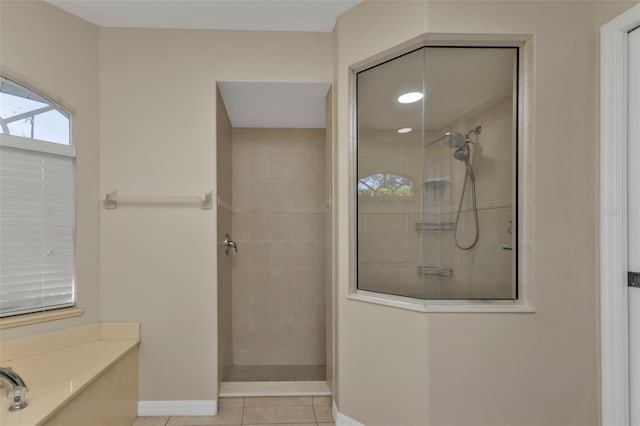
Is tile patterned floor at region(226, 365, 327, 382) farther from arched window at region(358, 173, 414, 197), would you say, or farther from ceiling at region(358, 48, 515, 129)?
ceiling at region(358, 48, 515, 129)

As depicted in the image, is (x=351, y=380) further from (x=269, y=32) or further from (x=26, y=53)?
(x=26, y=53)

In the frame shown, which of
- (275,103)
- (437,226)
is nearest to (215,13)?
(275,103)

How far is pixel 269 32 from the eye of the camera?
103 inches

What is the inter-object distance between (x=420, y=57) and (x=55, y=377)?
2.44m

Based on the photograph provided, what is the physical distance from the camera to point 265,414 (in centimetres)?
255

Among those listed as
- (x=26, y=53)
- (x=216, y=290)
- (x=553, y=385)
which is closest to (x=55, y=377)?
(x=216, y=290)

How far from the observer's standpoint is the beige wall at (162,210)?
99.9 inches

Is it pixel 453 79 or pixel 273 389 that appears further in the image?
pixel 273 389

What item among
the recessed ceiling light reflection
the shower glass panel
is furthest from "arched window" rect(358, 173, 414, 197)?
the recessed ceiling light reflection

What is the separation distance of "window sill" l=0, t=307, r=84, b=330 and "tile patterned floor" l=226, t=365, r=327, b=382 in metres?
1.35

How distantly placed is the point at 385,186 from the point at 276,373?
2.00 metres

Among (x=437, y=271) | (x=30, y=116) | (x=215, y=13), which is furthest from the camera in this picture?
(x=215, y=13)
